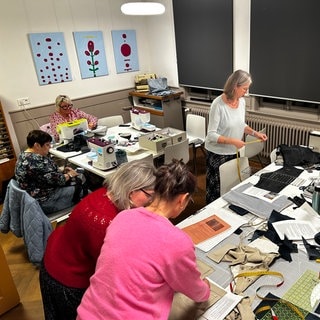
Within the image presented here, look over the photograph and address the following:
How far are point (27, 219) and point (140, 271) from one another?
1.56 m

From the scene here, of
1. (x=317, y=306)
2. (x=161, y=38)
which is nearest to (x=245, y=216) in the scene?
(x=317, y=306)

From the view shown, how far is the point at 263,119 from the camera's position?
402 cm

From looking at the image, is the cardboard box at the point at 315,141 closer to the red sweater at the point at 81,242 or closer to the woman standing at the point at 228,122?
the woman standing at the point at 228,122

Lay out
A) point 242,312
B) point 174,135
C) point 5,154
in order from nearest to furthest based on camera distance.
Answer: point 242,312, point 174,135, point 5,154

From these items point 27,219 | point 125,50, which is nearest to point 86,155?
point 27,219

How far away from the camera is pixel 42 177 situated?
2.51 meters

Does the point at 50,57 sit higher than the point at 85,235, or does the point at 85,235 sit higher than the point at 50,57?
the point at 50,57

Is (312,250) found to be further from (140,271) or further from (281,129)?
(281,129)

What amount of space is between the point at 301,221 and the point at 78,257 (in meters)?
1.28

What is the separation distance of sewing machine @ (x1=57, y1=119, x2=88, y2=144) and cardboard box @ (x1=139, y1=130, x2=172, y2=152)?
822 mm

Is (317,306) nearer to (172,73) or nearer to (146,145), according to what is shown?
(146,145)

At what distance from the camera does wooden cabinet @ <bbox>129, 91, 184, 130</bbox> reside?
15.8ft

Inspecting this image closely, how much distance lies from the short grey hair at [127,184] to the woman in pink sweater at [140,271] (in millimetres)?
226

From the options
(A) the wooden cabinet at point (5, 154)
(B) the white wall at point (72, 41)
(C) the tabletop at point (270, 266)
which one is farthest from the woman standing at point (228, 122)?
(A) the wooden cabinet at point (5, 154)
